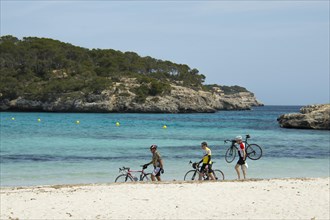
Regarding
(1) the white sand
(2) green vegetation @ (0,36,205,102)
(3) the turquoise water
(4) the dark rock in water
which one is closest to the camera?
(1) the white sand

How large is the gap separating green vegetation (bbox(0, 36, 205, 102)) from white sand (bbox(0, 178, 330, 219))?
3730 inches

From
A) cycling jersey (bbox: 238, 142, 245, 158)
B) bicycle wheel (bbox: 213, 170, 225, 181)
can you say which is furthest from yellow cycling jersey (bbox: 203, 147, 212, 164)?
cycling jersey (bbox: 238, 142, 245, 158)

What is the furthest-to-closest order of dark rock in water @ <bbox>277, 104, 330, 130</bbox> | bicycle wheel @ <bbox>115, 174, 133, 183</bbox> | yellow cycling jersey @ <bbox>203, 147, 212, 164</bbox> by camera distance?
1. dark rock in water @ <bbox>277, 104, 330, 130</bbox>
2. bicycle wheel @ <bbox>115, 174, 133, 183</bbox>
3. yellow cycling jersey @ <bbox>203, 147, 212, 164</bbox>

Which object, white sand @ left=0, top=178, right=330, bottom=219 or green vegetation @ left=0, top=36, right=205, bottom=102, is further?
green vegetation @ left=0, top=36, right=205, bottom=102

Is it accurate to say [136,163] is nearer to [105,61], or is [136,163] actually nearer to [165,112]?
[165,112]

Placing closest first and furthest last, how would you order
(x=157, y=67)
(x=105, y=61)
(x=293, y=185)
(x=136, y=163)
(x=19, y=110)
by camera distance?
(x=293, y=185) < (x=136, y=163) < (x=19, y=110) < (x=105, y=61) < (x=157, y=67)

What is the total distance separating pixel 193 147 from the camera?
3391cm

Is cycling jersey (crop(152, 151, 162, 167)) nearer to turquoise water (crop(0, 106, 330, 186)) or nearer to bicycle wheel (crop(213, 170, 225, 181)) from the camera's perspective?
bicycle wheel (crop(213, 170, 225, 181))

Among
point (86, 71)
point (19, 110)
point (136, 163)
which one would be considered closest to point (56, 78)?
point (86, 71)

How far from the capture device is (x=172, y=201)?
13219mm

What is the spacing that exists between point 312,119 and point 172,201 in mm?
45100

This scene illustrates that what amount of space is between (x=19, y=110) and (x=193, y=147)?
7931 centimetres

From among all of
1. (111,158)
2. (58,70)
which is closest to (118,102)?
(58,70)

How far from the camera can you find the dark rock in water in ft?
178
